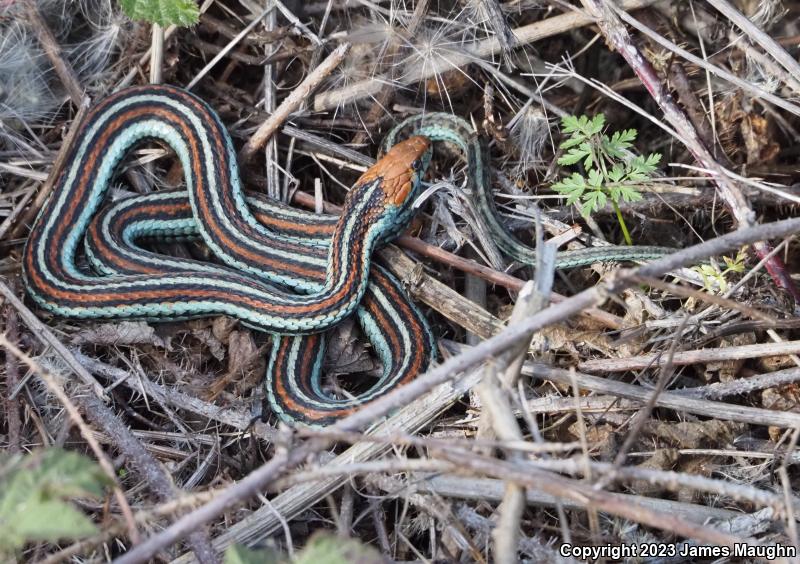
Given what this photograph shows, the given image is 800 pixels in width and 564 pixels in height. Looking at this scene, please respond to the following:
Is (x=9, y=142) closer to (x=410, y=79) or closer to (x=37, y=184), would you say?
(x=37, y=184)

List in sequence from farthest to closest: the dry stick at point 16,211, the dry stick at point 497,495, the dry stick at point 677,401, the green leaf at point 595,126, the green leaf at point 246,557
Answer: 1. the dry stick at point 16,211
2. the green leaf at point 595,126
3. the dry stick at point 677,401
4. the dry stick at point 497,495
5. the green leaf at point 246,557

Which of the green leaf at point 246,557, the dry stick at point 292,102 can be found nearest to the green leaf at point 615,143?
the dry stick at point 292,102

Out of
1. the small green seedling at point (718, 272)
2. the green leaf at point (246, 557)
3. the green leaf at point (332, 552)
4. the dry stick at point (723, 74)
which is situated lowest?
the green leaf at point (246, 557)

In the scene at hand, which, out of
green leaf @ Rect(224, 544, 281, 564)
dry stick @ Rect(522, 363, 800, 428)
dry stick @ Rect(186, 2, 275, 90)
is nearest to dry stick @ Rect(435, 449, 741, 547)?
green leaf @ Rect(224, 544, 281, 564)

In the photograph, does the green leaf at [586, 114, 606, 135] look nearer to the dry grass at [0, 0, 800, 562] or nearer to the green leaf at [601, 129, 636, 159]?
the green leaf at [601, 129, 636, 159]

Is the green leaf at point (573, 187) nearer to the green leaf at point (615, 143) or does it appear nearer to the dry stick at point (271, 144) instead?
the green leaf at point (615, 143)

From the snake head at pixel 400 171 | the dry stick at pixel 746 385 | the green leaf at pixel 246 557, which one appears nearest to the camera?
the green leaf at pixel 246 557

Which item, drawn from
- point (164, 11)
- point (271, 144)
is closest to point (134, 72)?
point (164, 11)
